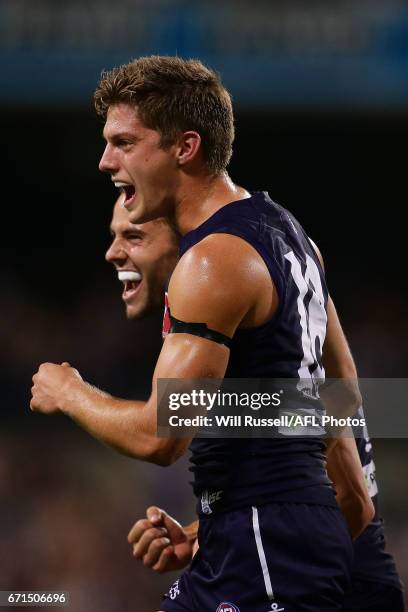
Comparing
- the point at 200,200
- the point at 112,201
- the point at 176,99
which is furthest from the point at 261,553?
A: the point at 112,201

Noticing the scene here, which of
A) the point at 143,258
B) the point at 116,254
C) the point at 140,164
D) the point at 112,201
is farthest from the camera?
the point at 112,201

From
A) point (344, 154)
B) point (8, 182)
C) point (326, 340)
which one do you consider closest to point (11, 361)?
point (8, 182)

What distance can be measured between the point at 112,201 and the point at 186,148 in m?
7.75

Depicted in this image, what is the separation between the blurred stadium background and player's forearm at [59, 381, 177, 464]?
448cm

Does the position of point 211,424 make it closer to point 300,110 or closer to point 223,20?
point 223,20

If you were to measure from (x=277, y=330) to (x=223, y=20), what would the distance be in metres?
6.69

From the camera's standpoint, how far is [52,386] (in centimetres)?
289

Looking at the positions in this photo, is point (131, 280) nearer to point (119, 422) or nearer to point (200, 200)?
point (200, 200)

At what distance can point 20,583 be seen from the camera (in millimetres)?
7215

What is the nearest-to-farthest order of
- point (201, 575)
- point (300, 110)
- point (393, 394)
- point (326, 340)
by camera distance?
point (201, 575), point (326, 340), point (393, 394), point (300, 110)

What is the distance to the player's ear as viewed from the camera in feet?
9.90

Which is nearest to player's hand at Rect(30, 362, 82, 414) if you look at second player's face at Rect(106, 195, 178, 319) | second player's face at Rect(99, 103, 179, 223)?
second player's face at Rect(99, 103, 179, 223)

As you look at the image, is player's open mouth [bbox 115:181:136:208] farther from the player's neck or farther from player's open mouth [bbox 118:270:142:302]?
player's open mouth [bbox 118:270:142:302]

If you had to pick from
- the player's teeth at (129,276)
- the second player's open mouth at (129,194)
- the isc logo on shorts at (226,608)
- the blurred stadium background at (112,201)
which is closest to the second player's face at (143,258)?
the player's teeth at (129,276)
